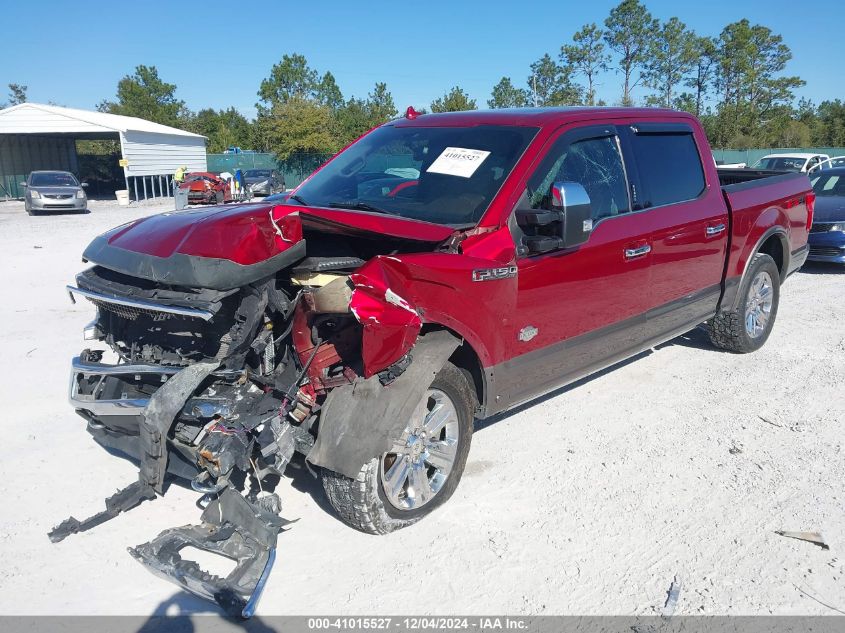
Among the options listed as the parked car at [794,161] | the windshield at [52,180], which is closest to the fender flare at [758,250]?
the parked car at [794,161]

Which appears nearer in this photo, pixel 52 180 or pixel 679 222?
pixel 679 222

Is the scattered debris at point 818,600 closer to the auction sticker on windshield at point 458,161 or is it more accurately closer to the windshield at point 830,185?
the auction sticker on windshield at point 458,161

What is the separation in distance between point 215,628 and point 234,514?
567 millimetres

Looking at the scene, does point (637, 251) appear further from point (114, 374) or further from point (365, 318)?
point (114, 374)

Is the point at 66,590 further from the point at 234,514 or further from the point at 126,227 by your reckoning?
the point at 126,227

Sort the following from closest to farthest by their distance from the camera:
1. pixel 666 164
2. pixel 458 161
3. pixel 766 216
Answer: pixel 458 161 → pixel 666 164 → pixel 766 216

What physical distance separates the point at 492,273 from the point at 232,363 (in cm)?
140

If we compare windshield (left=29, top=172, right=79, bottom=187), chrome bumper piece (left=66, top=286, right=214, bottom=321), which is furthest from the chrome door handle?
windshield (left=29, top=172, right=79, bottom=187)

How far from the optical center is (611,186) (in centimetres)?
448

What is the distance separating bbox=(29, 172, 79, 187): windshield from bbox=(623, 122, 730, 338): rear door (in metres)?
24.0

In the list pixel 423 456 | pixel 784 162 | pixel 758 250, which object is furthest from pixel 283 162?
pixel 423 456

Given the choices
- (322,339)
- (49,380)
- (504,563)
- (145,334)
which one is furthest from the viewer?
(49,380)

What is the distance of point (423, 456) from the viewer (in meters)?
3.50

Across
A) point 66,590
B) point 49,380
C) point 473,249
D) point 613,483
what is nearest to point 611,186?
point 473,249
